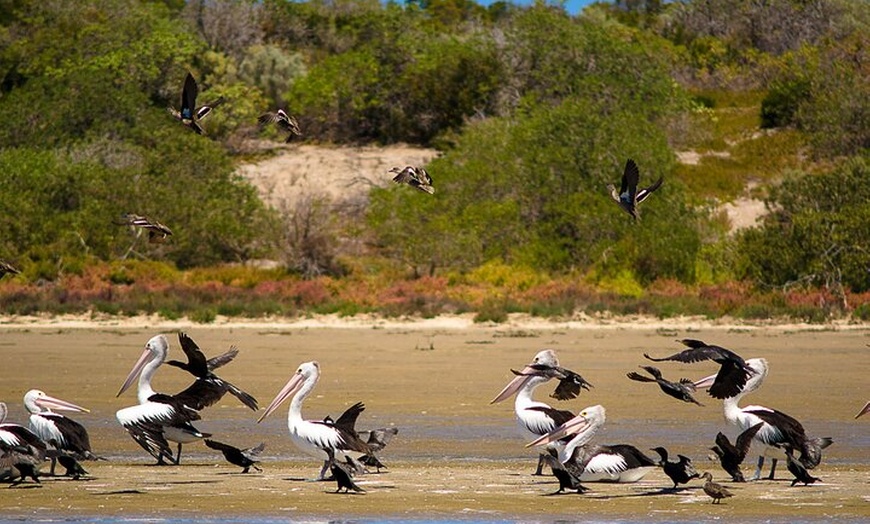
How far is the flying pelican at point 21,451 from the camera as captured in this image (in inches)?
403

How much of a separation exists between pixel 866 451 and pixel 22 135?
2837 centimetres

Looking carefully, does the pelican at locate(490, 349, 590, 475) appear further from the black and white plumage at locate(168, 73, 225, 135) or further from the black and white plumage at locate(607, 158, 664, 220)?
the black and white plumage at locate(168, 73, 225, 135)

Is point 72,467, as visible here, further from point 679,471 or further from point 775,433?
point 775,433

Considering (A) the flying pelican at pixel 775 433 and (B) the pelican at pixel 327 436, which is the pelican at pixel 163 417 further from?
(A) the flying pelican at pixel 775 433

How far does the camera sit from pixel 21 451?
33.8 ft

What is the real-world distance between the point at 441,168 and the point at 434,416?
18610 millimetres

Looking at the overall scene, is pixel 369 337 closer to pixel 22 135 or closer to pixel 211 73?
pixel 22 135

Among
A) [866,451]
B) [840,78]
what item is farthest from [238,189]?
[866,451]

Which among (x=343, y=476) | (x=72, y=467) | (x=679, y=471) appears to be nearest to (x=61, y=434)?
(x=72, y=467)

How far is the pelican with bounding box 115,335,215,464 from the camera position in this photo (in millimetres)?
10992

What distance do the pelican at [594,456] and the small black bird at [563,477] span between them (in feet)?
0.28

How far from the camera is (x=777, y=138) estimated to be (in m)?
40.2

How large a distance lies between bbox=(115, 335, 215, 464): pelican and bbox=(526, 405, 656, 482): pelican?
8.00 feet

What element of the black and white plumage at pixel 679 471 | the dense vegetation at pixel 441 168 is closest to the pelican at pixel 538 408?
the black and white plumage at pixel 679 471
